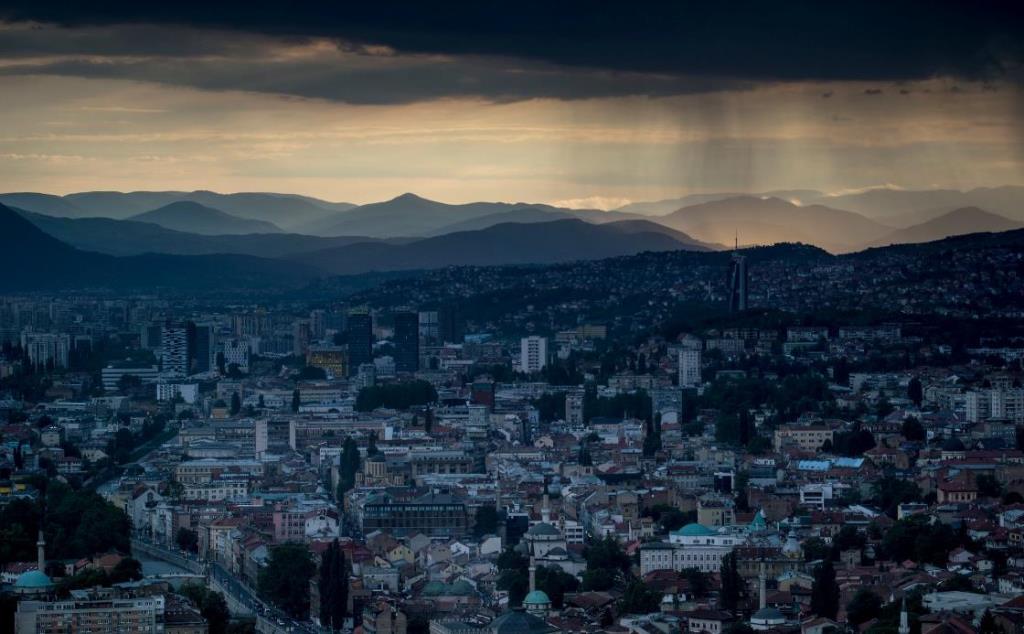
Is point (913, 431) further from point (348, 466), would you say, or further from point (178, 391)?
point (178, 391)

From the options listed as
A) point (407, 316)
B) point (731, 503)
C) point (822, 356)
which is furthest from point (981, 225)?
point (731, 503)

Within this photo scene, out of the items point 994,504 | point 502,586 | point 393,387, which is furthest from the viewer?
point 393,387

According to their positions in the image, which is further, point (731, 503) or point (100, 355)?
point (100, 355)

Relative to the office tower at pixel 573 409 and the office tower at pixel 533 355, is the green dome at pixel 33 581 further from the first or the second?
the office tower at pixel 533 355

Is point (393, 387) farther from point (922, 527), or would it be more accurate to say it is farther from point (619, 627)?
point (619, 627)

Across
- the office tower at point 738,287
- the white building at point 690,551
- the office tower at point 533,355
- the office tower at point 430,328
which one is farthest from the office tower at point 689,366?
the white building at point 690,551

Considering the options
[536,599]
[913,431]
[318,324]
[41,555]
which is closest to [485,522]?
[41,555]
